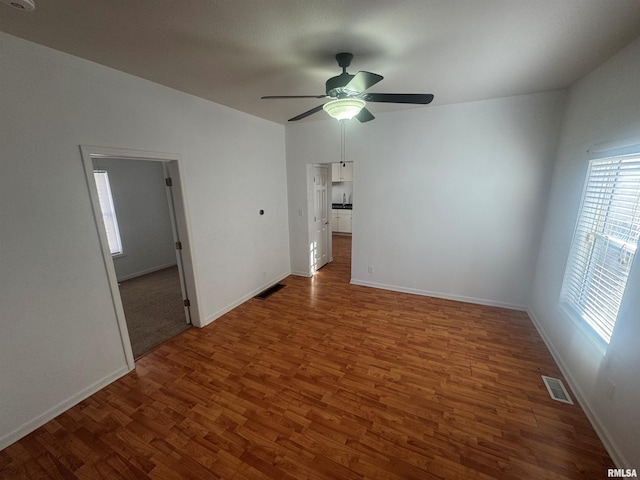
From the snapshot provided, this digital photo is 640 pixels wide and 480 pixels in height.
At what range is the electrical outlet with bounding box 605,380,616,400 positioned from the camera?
1688 millimetres

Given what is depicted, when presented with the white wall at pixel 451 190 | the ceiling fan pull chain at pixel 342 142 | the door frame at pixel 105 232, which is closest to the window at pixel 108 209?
the door frame at pixel 105 232

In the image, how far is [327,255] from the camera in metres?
5.65

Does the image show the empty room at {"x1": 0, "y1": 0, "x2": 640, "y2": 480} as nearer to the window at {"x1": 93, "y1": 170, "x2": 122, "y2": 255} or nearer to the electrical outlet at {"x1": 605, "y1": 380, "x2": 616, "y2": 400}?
the electrical outlet at {"x1": 605, "y1": 380, "x2": 616, "y2": 400}

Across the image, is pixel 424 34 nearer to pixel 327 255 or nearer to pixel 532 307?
pixel 532 307

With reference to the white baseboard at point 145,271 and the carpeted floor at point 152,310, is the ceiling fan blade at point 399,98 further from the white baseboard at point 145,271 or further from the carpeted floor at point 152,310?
the white baseboard at point 145,271

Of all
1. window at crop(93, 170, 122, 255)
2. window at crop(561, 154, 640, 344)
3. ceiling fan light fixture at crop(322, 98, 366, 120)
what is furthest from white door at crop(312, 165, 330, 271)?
window at crop(93, 170, 122, 255)

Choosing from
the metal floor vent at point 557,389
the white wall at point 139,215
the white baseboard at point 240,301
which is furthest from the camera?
the white wall at point 139,215

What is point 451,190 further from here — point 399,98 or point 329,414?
point 329,414

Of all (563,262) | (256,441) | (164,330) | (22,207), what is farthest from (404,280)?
(22,207)

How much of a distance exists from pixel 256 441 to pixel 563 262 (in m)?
3.33

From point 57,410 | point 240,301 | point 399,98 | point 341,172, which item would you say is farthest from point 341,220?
point 57,410

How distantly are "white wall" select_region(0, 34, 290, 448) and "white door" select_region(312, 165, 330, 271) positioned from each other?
2334mm

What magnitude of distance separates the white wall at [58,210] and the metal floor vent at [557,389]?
3.90 m

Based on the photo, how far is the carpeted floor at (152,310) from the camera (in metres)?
3.01
